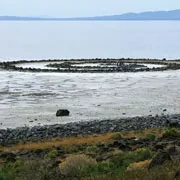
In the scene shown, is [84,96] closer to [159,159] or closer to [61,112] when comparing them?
[61,112]

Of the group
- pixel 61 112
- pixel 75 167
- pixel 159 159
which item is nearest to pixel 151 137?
pixel 75 167

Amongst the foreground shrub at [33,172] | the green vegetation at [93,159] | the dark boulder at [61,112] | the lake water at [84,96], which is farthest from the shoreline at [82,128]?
the foreground shrub at [33,172]

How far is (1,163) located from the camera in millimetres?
16359

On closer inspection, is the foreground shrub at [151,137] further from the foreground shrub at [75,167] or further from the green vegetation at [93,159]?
the foreground shrub at [75,167]

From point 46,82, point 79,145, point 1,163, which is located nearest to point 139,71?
point 46,82

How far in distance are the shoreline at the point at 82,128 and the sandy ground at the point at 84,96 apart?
1.89 m

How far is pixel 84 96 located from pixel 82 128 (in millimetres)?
13112

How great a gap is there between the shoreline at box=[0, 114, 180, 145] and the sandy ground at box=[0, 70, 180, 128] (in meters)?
1.89

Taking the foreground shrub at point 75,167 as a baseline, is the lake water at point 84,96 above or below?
below

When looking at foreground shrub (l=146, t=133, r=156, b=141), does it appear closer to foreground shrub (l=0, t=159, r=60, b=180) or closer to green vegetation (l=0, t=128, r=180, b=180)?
green vegetation (l=0, t=128, r=180, b=180)

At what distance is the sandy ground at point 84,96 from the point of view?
3034 centimetres

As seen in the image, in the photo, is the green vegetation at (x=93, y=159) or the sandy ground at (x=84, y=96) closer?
the green vegetation at (x=93, y=159)

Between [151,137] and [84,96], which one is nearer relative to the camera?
[151,137]

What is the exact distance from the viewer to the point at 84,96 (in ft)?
126
